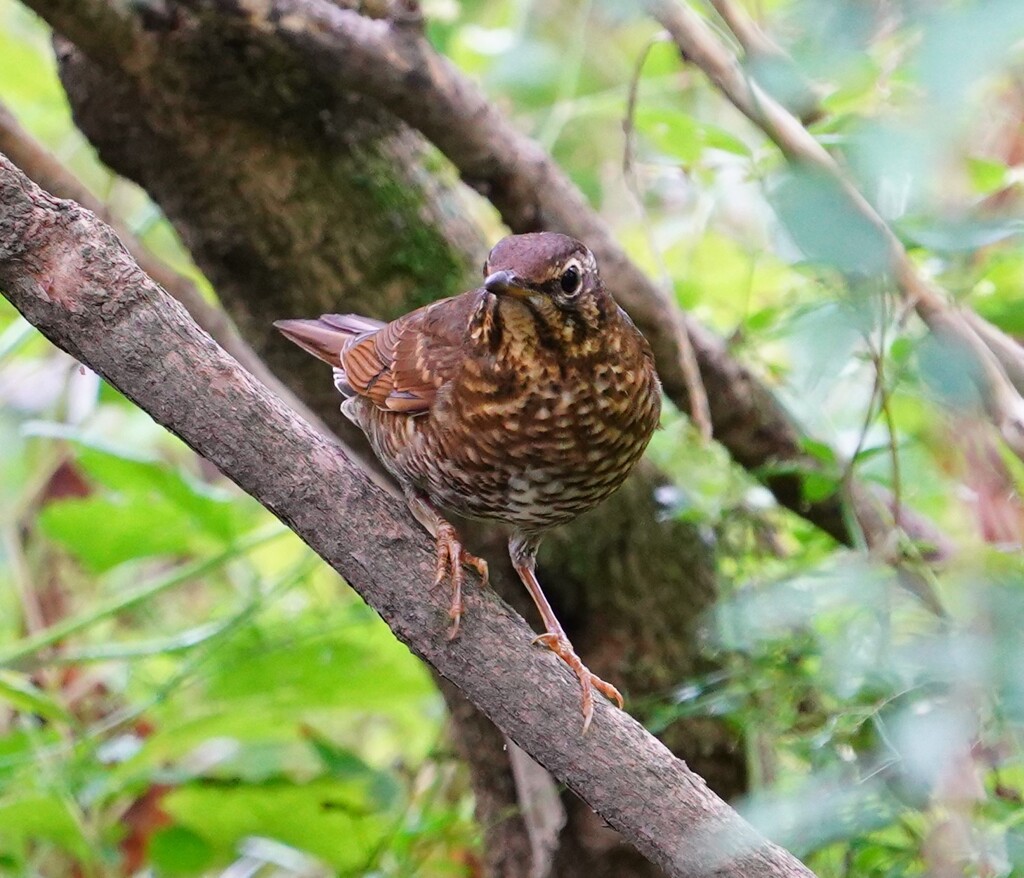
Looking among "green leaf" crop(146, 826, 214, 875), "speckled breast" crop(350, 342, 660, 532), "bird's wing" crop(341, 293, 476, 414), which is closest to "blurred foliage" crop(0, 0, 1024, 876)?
"green leaf" crop(146, 826, 214, 875)

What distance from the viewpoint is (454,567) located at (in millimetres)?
1805

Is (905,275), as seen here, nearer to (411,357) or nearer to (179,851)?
(411,357)

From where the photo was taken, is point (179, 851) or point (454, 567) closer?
point (454, 567)

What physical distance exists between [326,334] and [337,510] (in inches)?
32.5

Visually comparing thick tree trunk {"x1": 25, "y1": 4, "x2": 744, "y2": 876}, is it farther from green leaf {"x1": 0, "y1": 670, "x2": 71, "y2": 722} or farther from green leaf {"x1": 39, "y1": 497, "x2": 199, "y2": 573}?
green leaf {"x1": 0, "y1": 670, "x2": 71, "y2": 722}

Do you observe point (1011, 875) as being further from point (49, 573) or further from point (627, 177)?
point (49, 573)

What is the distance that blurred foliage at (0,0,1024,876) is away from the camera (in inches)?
45.2

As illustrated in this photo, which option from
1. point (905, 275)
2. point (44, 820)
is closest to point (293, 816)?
point (44, 820)

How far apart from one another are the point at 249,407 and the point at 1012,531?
2.10 meters

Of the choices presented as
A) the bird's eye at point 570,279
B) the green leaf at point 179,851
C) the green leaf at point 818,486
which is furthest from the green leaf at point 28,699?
the green leaf at point 818,486

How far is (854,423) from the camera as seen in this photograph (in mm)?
3078

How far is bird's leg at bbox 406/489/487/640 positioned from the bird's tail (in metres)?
0.32

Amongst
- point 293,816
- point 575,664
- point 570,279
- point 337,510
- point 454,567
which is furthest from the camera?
point 293,816

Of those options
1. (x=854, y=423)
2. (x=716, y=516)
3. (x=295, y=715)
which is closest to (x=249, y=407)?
(x=716, y=516)
